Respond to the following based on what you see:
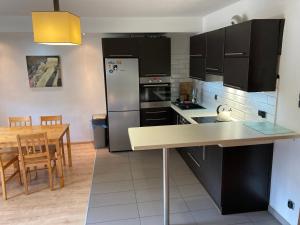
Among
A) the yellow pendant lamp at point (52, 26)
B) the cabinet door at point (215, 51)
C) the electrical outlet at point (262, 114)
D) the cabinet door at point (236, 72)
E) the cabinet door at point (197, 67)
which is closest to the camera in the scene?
the yellow pendant lamp at point (52, 26)

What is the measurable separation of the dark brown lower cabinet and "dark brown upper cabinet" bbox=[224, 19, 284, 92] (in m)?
0.68

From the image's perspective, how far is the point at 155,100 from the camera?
4.76 meters

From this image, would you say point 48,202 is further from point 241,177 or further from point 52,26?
point 241,177

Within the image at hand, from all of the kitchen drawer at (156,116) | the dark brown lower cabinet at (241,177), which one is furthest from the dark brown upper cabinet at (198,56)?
the dark brown lower cabinet at (241,177)

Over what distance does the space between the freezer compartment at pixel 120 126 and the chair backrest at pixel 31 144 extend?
1534 mm

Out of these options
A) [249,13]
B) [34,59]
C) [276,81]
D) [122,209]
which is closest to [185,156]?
[122,209]

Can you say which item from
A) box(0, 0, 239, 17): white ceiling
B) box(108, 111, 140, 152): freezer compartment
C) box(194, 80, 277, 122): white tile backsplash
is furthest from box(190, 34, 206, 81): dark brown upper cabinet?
box(108, 111, 140, 152): freezer compartment

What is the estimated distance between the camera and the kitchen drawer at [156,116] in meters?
4.76

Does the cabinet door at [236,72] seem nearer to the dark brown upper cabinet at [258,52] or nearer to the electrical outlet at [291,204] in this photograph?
the dark brown upper cabinet at [258,52]

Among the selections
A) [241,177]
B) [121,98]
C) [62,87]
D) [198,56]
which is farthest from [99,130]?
[241,177]

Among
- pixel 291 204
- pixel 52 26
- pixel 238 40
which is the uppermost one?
pixel 52 26

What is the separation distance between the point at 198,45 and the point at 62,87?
2.84 metres

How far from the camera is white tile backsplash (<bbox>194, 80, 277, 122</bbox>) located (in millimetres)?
2707

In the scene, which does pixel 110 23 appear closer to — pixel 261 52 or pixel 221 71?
pixel 221 71
